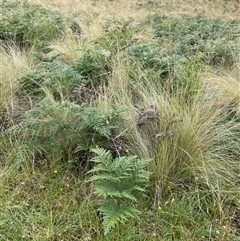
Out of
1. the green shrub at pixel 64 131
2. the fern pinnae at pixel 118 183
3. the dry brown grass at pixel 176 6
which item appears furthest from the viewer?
the dry brown grass at pixel 176 6

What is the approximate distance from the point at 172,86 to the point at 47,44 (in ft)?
7.55

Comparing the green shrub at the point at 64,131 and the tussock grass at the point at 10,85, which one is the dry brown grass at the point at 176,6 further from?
the green shrub at the point at 64,131

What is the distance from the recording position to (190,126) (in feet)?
8.09

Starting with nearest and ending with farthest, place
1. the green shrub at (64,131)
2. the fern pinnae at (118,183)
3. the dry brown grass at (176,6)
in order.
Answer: the fern pinnae at (118,183), the green shrub at (64,131), the dry brown grass at (176,6)

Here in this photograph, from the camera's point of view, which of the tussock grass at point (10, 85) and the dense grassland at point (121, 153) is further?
the tussock grass at point (10, 85)

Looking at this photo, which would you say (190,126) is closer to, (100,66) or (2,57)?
(100,66)

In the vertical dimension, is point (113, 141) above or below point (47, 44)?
above

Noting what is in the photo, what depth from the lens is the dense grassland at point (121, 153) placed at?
2.00 m

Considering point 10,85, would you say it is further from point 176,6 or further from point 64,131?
point 176,6

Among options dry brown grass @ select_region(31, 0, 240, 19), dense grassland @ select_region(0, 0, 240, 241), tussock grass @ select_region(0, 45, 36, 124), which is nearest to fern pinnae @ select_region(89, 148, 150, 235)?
dense grassland @ select_region(0, 0, 240, 241)

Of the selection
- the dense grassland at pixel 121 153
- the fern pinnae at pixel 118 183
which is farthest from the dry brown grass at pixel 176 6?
the fern pinnae at pixel 118 183

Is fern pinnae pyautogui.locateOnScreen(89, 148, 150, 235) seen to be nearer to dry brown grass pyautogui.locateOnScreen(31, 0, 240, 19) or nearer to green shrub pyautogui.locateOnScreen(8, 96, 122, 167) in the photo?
green shrub pyautogui.locateOnScreen(8, 96, 122, 167)

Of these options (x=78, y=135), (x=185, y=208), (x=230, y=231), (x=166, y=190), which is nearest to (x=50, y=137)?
(x=78, y=135)

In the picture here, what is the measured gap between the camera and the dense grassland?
2.00m
